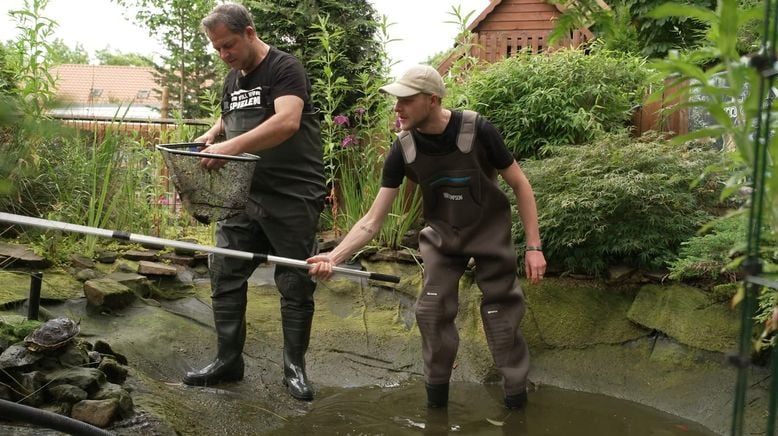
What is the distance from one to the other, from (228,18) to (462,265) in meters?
1.92

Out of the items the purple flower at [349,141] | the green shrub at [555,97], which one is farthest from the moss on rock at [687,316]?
the purple flower at [349,141]

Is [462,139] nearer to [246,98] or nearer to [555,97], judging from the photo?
[246,98]

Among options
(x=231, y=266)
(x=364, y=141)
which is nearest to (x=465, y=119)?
(x=231, y=266)

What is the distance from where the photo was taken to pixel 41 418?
266cm

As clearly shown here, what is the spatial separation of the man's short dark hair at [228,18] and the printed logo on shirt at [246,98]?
36cm

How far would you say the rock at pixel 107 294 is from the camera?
5.27m

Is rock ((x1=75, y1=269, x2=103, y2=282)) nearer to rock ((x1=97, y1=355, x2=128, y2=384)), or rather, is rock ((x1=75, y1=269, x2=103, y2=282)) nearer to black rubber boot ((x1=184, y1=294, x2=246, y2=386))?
black rubber boot ((x1=184, y1=294, x2=246, y2=386))

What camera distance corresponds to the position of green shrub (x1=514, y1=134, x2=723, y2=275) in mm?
5551

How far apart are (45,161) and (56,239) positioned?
654mm

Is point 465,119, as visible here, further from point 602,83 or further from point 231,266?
point 602,83

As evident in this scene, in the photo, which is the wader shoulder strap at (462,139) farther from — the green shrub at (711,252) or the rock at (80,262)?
the rock at (80,262)

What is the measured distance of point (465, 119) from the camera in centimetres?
442

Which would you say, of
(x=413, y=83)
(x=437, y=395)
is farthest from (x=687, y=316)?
(x=413, y=83)

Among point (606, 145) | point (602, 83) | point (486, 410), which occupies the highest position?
point (602, 83)
